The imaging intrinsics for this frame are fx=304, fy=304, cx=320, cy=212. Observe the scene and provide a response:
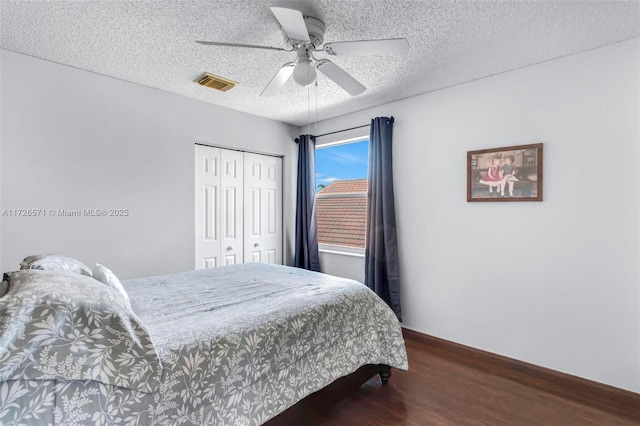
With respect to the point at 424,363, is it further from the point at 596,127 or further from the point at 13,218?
the point at 13,218

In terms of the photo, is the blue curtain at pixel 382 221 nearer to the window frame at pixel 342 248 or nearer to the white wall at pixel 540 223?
the white wall at pixel 540 223

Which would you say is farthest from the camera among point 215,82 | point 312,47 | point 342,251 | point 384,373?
point 342,251

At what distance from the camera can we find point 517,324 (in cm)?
257

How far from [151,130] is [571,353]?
4096 millimetres

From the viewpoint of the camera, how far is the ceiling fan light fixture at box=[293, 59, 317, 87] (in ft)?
6.35

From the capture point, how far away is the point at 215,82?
279 centimetres

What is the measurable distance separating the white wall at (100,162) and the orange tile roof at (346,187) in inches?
56.5

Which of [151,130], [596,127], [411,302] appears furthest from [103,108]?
[596,127]

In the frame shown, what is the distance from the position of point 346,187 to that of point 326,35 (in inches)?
82.5

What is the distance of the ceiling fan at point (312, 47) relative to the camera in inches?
64.4

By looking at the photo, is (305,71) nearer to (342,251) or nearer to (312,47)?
(312,47)

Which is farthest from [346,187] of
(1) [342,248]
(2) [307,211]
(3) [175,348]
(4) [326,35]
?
(3) [175,348]

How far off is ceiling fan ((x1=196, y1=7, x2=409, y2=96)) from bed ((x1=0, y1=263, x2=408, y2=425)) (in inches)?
56.4

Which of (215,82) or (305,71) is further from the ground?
(215,82)
